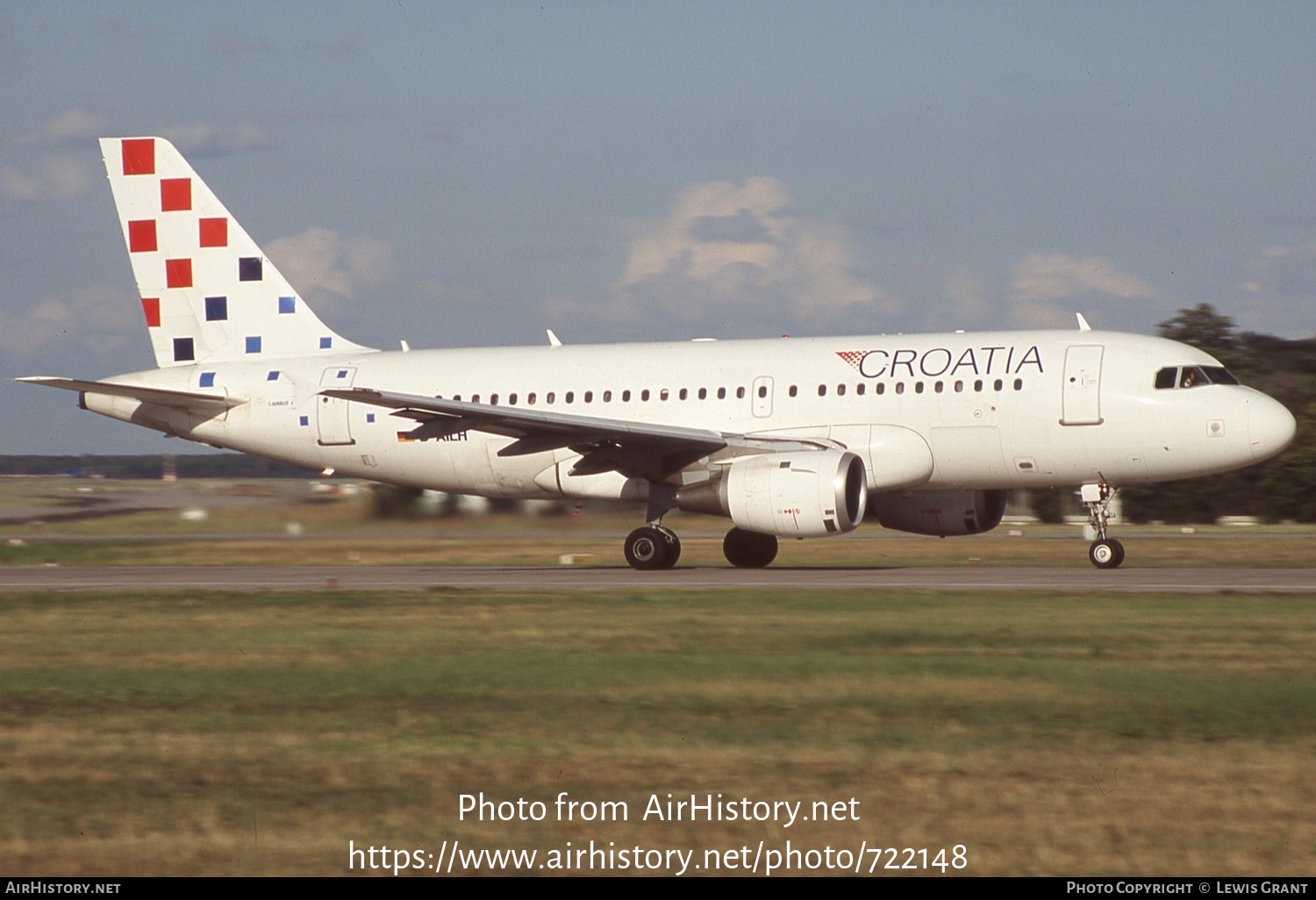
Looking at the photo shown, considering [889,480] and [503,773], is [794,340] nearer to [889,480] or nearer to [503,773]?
[889,480]

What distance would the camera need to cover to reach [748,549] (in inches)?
1076

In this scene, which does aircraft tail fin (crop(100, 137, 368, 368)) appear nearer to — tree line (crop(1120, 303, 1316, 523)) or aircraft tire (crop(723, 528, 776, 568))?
aircraft tire (crop(723, 528, 776, 568))

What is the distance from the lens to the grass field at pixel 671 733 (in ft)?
24.3

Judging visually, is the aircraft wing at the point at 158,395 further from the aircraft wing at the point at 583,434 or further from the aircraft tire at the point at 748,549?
the aircraft tire at the point at 748,549

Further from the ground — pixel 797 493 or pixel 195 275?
pixel 195 275

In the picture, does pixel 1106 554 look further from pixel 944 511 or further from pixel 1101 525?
pixel 944 511

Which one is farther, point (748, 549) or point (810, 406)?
point (748, 549)

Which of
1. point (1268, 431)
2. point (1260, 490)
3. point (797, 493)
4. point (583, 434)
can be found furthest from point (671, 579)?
point (1260, 490)

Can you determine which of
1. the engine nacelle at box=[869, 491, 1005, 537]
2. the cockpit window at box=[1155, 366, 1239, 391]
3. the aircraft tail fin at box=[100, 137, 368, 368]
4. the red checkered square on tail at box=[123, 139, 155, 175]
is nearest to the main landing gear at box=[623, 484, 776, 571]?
the engine nacelle at box=[869, 491, 1005, 537]

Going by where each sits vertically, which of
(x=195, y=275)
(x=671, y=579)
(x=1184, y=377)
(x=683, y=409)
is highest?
(x=195, y=275)

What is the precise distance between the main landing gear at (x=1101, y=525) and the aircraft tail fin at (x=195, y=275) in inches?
571

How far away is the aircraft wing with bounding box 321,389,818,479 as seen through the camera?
81.0 feet

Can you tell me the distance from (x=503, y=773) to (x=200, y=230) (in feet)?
81.4

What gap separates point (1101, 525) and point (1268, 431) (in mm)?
2975
